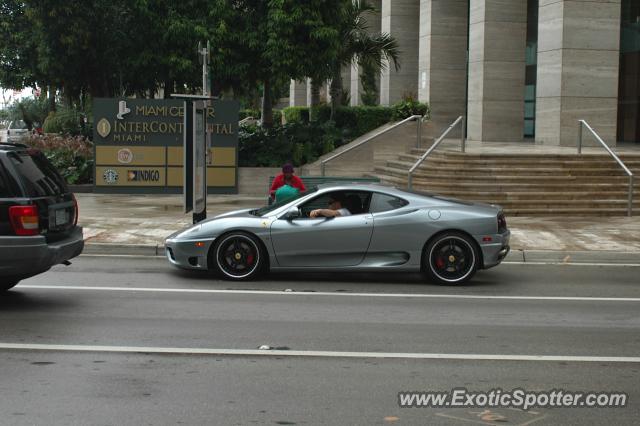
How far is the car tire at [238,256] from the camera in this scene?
12.0m

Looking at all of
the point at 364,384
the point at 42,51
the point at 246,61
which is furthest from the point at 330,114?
the point at 364,384

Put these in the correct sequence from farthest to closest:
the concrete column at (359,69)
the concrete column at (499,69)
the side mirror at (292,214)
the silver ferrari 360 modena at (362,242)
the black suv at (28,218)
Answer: the concrete column at (359,69) → the concrete column at (499,69) → the side mirror at (292,214) → the silver ferrari 360 modena at (362,242) → the black suv at (28,218)

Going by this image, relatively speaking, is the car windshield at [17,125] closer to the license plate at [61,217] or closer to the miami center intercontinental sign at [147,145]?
the miami center intercontinental sign at [147,145]

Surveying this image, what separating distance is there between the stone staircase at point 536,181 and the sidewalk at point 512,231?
71cm

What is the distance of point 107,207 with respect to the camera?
20.6 metres

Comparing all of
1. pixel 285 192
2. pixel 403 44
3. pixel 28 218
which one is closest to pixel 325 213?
pixel 285 192

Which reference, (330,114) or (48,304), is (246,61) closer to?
(330,114)

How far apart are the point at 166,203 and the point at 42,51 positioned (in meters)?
9.33

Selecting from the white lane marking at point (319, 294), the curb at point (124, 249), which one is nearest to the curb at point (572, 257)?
the white lane marking at point (319, 294)

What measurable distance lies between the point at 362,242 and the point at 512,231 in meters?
5.72

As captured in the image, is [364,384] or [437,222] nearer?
[364,384]

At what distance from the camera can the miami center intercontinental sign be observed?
2348 cm

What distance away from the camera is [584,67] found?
25469 millimetres

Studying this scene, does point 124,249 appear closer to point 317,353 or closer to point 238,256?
point 238,256
